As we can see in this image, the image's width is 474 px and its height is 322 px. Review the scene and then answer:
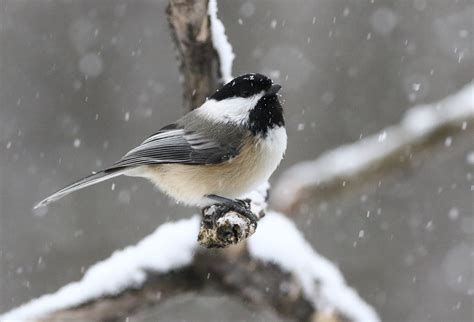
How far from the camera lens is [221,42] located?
11.3 feet

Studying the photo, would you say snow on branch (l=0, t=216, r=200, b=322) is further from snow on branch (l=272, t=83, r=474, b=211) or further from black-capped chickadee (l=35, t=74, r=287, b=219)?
snow on branch (l=272, t=83, r=474, b=211)

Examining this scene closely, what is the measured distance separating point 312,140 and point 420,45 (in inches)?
92.8

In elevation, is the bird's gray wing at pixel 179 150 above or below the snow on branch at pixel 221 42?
below

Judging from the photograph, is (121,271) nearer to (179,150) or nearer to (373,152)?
(179,150)

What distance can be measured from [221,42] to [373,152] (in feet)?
3.82

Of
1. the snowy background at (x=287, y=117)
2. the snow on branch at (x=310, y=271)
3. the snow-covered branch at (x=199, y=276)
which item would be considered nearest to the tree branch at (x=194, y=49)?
the snow-covered branch at (x=199, y=276)

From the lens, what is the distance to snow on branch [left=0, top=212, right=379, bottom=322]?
290 centimetres

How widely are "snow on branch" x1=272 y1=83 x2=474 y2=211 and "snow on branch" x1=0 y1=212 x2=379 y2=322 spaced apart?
48cm

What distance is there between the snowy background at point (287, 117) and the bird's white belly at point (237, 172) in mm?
4002

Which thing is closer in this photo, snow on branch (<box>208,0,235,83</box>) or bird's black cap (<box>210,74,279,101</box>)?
bird's black cap (<box>210,74,279,101</box>)

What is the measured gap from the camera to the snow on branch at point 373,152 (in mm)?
3668

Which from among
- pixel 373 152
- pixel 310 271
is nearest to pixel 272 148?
pixel 310 271

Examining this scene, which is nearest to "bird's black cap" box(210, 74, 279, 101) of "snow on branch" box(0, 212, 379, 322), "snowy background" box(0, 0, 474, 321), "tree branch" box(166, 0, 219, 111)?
"tree branch" box(166, 0, 219, 111)

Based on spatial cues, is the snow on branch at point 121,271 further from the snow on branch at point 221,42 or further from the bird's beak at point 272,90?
the snow on branch at point 221,42
